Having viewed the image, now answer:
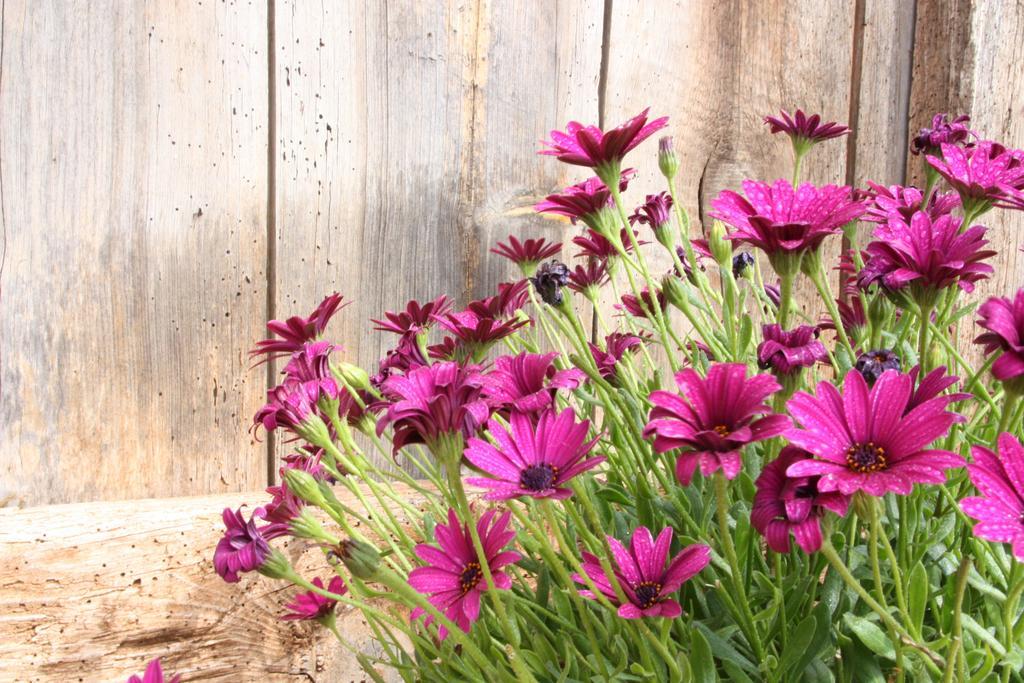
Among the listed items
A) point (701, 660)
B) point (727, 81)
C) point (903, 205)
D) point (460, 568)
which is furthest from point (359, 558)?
point (727, 81)

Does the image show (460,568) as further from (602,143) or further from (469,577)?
(602,143)

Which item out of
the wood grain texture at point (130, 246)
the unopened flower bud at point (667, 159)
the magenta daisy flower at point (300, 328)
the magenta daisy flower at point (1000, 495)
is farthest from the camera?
the wood grain texture at point (130, 246)

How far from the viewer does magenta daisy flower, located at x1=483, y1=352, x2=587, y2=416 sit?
20.0 inches

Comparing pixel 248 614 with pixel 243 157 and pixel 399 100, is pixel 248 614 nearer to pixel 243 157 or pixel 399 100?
pixel 243 157

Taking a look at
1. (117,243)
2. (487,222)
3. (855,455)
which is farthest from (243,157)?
(855,455)

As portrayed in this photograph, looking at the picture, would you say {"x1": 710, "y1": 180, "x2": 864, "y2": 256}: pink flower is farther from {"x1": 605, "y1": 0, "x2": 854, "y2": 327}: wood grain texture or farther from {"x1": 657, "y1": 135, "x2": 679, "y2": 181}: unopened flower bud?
{"x1": 605, "y1": 0, "x2": 854, "y2": 327}: wood grain texture

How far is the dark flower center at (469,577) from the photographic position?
19.2 inches

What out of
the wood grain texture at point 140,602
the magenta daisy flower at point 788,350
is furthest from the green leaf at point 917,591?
the wood grain texture at point 140,602

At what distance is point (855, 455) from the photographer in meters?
0.42

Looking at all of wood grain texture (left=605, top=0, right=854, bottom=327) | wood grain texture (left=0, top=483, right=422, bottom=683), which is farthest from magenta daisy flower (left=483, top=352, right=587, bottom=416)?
wood grain texture (left=605, top=0, right=854, bottom=327)

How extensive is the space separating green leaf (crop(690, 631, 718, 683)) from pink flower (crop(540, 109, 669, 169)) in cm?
29

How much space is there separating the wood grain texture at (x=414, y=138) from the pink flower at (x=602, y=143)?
0.50m

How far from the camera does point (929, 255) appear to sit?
0.48 metres

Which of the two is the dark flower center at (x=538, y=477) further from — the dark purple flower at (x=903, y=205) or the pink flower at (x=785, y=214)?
the dark purple flower at (x=903, y=205)
